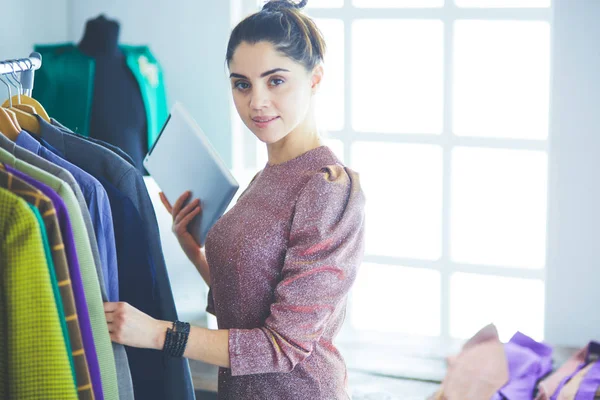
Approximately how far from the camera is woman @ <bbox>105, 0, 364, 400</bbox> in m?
1.15

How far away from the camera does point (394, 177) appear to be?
2.78m

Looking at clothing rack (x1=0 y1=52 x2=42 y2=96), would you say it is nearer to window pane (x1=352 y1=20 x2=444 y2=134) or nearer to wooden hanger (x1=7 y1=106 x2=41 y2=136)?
wooden hanger (x1=7 y1=106 x2=41 y2=136)

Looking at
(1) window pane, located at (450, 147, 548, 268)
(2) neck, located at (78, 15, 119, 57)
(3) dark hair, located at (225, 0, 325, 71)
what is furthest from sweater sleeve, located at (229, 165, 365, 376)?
(1) window pane, located at (450, 147, 548, 268)

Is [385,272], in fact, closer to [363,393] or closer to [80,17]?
[363,393]

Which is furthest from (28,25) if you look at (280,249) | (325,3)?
(280,249)

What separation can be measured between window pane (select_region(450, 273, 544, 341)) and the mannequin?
124 cm

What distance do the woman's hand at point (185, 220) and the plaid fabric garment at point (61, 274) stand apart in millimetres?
541

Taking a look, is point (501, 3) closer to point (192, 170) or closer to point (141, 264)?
point (192, 170)

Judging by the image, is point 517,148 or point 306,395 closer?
point 306,395

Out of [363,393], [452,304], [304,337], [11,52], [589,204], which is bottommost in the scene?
[363,393]

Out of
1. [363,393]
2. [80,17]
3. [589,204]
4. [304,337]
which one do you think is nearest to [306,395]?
[304,337]

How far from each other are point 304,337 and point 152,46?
186 cm

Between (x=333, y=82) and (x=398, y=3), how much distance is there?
37 centimetres

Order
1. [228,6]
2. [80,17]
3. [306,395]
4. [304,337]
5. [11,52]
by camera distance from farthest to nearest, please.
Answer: [80,17] → [228,6] → [11,52] → [306,395] → [304,337]
